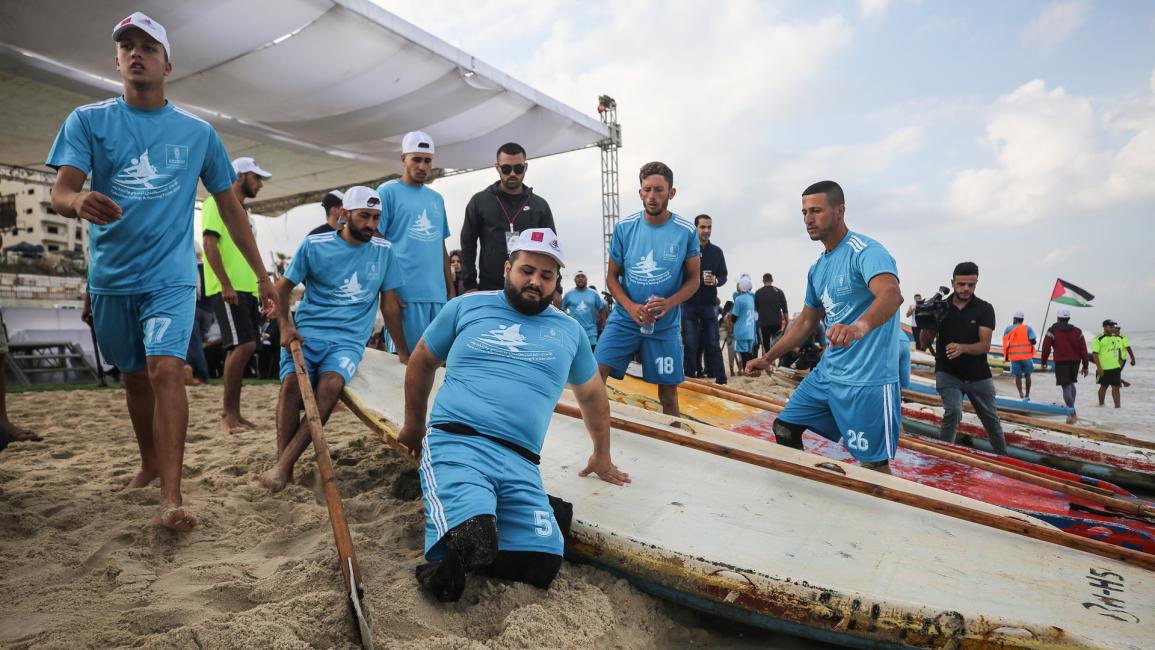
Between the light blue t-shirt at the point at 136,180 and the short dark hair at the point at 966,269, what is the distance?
529 cm

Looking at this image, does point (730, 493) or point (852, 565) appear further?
point (730, 493)

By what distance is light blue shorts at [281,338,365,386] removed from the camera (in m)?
3.34

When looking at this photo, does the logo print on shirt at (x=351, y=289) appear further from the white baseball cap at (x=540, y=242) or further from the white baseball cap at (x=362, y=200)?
the white baseball cap at (x=540, y=242)

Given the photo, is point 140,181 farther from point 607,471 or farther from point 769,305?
point 769,305

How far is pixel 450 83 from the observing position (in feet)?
41.7

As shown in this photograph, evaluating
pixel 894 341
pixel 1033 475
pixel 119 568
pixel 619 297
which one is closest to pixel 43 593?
pixel 119 568

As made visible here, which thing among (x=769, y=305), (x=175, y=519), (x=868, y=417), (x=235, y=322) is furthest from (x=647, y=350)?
(x=769, y=305)

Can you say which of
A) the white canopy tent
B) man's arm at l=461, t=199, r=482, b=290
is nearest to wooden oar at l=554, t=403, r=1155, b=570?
man's arm at l=461, t=199, r=482, b=290

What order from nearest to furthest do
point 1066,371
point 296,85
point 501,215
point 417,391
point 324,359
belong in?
point 417,391
point 324,359
point 501,215
point 1066,371
point 296,85

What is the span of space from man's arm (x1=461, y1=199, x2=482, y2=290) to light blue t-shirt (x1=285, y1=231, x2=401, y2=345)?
34.4 inches

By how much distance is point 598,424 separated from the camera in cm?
255

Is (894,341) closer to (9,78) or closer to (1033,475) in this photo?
(1033,475)

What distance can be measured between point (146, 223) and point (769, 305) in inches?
378

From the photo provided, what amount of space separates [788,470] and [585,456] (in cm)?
→ 91
